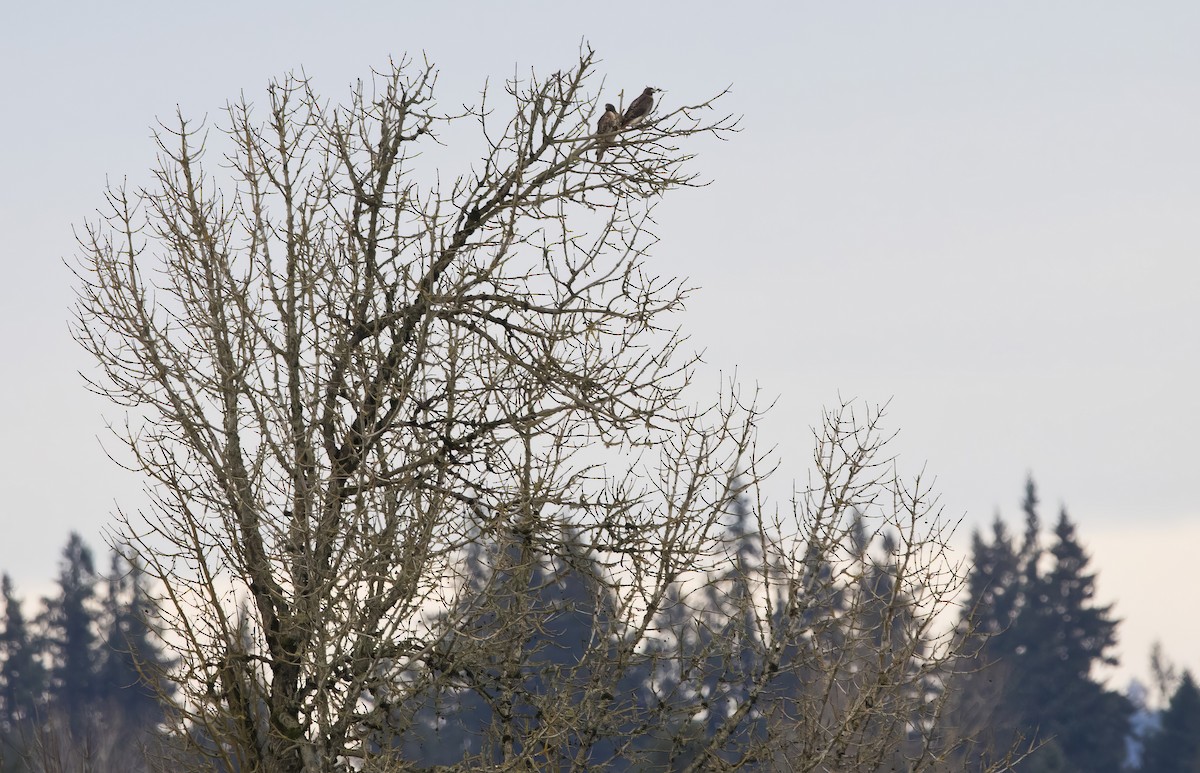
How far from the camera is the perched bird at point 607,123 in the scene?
44.9ft

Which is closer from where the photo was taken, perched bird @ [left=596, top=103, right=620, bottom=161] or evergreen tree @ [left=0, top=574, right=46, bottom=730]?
perched bird @ [left=596, top=103, right=620, bottom=161]

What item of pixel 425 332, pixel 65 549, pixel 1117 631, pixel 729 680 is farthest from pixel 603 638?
pixel 65 549

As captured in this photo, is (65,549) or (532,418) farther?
(65,549)

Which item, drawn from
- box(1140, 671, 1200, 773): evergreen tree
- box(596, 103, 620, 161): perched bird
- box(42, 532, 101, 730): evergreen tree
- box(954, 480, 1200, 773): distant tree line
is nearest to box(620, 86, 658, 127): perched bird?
box(596, 103, 620, 161): perched bird

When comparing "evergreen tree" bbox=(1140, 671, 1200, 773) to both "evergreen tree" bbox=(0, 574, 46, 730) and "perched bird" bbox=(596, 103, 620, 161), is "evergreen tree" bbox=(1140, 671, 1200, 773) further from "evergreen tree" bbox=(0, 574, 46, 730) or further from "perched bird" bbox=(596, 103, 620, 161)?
"perched bird" bbox=(596, 103, 620, 161)

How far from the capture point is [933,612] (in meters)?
14.0

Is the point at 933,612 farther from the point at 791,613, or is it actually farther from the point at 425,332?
the point at 425,332

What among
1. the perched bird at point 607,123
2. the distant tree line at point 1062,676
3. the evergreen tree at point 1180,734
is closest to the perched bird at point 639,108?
the perched bird at point 607,123

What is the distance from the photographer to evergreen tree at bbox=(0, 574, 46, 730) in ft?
232

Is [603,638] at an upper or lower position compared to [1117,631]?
lower

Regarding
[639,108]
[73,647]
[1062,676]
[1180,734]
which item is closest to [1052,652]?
[1062,676]

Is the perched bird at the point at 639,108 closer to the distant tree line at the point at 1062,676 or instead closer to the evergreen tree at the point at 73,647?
the distant tree line at the point at 1062,676

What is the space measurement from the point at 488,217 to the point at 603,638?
3.96 metres

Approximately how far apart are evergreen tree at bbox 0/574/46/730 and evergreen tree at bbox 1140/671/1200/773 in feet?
165
